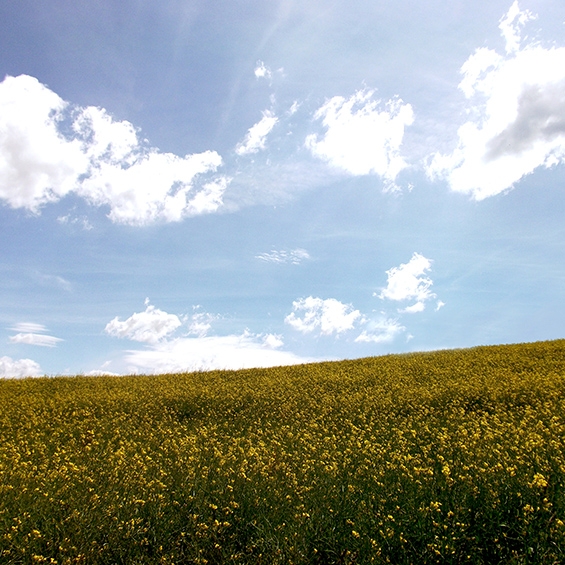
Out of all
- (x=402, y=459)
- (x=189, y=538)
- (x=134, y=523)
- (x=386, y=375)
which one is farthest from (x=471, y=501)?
(x=386, y=375)

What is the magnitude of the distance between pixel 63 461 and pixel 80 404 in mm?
8432

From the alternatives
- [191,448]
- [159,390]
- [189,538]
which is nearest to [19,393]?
[159,390]

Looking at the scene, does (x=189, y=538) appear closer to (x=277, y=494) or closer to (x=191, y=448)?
(x=277, y=494)

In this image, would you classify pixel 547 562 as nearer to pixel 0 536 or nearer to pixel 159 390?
pixel 0 536

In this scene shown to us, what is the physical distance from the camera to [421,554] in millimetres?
5469

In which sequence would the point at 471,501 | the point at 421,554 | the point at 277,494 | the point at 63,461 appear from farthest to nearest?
the point at 63,461 < the point at 277,494 < the point at 471,501 < the point at 421,554

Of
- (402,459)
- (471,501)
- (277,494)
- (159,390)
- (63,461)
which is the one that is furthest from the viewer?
(159,390)

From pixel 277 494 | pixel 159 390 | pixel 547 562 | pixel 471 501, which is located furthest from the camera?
pixel 159 390

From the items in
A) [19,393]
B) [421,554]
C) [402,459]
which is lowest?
[421,554]

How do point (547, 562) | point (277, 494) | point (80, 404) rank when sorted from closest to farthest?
1. point (547, 562)
2. point (277, 494)
3. point (80, 404)

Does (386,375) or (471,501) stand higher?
(386,375)

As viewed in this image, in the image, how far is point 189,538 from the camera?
20.2 feet

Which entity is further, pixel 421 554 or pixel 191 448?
pixel 191 448

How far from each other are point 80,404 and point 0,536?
1339 cm
